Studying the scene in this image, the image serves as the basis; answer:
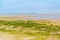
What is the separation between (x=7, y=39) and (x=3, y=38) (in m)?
0.51

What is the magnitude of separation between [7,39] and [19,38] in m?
1.05

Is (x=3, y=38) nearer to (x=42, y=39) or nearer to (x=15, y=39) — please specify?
(x=15, y=39)

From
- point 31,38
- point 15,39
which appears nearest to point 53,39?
point 31,38

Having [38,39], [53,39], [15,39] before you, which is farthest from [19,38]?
[53,39]

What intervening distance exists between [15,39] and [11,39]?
363 millimetres

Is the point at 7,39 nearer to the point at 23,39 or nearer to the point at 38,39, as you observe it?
the point at 23,39

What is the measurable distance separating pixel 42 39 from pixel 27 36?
6.50ft

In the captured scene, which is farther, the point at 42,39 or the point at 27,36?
the point at 27,36

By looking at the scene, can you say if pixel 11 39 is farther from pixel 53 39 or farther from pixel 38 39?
pixel 53 39

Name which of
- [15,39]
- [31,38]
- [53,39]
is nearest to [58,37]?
[53,39]

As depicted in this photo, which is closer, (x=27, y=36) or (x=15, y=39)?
(x=15, y=39)

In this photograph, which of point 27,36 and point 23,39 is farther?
point 27,36

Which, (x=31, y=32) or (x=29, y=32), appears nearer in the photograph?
(x=29, y=32)

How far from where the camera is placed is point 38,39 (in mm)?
17938
